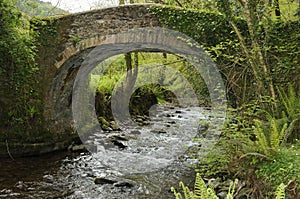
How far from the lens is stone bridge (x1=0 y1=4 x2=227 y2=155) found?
659 centimetres

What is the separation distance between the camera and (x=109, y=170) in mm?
6188

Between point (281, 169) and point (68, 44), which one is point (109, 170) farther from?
point (281, 169)

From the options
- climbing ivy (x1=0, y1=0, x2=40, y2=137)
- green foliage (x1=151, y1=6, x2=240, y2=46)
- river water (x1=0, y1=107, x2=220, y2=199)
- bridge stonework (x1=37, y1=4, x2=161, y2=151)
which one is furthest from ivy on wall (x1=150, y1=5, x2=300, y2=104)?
climbing ivy (x1=0, y1=0, x2=40, y2=137)

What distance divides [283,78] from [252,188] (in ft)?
8.50

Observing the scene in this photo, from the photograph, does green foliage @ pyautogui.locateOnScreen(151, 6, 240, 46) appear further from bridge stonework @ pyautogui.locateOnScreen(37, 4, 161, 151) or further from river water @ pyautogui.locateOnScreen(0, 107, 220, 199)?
river water @ pyautogui.locateOnScreen(0, 107, 220, 199)

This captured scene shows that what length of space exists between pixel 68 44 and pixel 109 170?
333cm

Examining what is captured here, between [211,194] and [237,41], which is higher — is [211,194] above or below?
below

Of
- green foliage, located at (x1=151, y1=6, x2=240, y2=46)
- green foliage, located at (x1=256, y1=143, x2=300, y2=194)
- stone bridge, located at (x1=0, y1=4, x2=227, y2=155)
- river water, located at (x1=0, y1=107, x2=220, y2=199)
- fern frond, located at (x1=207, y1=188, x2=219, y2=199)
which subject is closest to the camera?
fern frond, located at (x1=207, y1=188, x2=219, y2=199)

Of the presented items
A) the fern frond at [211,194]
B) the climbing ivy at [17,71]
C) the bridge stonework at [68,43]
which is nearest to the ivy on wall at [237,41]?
the bridge stonework at [68,43]

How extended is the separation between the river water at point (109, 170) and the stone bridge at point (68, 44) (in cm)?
92

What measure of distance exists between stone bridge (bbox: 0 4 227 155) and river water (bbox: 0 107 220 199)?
3.00ft

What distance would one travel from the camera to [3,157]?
264 inches

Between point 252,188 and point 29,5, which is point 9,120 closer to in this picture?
point 29,5

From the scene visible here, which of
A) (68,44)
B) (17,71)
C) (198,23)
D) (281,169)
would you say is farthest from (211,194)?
(17,71)
